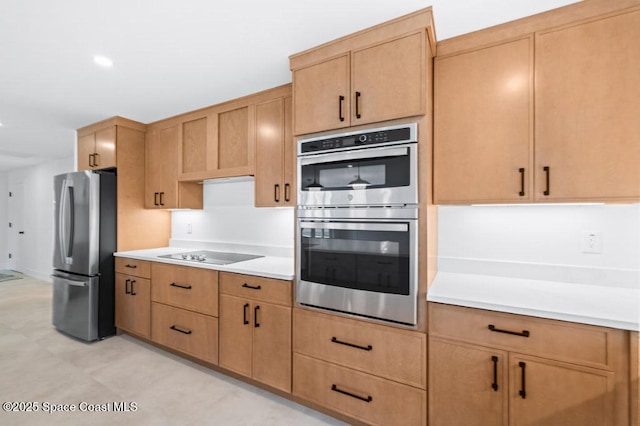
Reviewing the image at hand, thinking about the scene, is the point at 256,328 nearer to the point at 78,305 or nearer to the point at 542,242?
the point at 542,242

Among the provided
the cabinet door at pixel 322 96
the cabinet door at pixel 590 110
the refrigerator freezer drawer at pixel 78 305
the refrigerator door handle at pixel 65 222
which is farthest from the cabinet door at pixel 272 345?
the refrigerator door handle at pixel 65 222

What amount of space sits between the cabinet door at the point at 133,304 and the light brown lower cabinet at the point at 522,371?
266 cm

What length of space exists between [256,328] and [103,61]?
2219mm

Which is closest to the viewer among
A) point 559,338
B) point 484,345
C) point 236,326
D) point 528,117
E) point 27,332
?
point 559,338

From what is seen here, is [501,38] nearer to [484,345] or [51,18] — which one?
[484,345]

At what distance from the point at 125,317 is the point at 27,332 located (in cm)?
130

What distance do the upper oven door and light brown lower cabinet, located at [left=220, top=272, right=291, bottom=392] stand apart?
2.27ft

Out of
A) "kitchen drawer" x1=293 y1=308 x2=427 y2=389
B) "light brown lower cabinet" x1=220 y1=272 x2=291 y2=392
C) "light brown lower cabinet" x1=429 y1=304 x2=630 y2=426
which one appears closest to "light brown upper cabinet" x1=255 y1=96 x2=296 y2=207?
"light brown lower cabinet" x1=220 y1=272 x2=291 y2=392

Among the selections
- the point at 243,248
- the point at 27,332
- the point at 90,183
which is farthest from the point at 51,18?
the point at 27,332

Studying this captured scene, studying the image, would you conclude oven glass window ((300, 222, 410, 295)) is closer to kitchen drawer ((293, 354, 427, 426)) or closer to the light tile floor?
kitchen drawer ((293, 354, 427, 426))

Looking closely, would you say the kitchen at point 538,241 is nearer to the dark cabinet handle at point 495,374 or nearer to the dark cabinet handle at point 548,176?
the dark cabinet handle at point 548,176

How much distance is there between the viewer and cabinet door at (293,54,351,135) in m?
1.84

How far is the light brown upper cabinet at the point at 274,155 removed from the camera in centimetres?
243

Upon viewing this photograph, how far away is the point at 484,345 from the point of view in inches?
57.3
